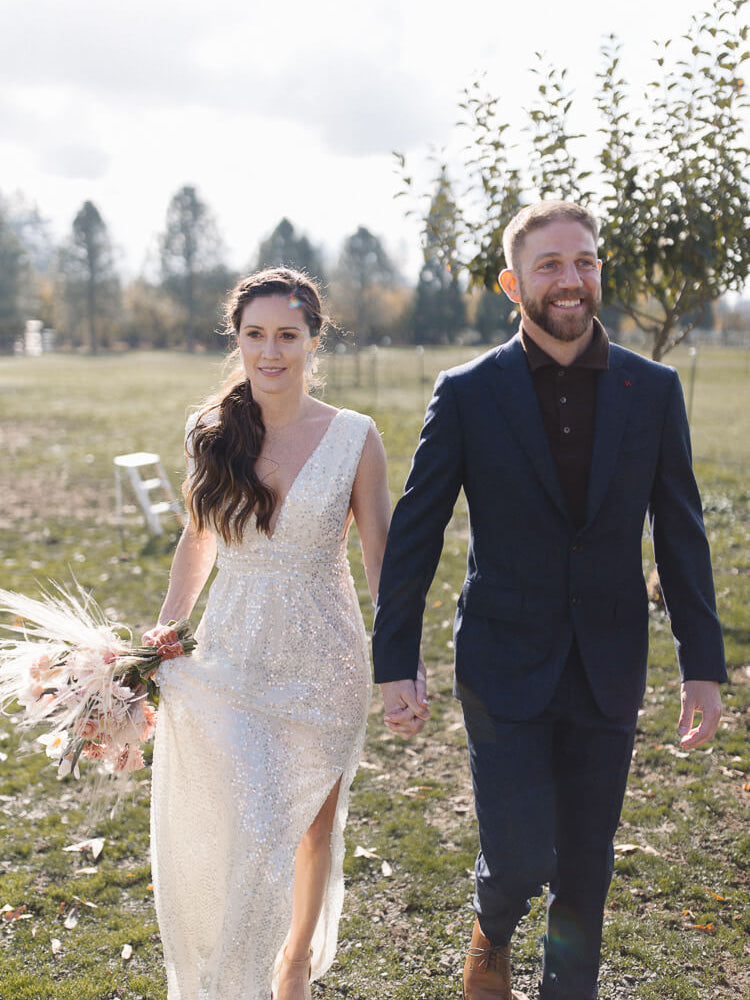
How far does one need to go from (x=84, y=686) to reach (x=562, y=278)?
6.59 feet

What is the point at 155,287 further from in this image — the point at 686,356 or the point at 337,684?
the point at 337,684

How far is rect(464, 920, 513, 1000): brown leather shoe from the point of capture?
9.91ft

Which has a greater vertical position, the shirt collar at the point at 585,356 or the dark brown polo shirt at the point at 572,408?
the shirt collar at the point at 585,356

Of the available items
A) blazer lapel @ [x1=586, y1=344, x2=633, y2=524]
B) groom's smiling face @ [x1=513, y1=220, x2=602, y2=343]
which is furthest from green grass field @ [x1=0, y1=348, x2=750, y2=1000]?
groom's smiling face @ [x1=513, y1=220, x2=602, y2=343]

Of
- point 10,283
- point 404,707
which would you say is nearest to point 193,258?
point 10,283

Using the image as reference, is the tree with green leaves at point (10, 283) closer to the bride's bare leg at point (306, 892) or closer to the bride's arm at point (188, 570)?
the bride's arm at point (188, 570)

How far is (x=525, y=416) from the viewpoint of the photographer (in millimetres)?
2795

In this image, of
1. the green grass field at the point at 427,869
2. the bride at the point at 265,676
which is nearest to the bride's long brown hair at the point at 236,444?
the bride at the point at 265,676

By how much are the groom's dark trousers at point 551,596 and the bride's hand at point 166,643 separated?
0.75 metres

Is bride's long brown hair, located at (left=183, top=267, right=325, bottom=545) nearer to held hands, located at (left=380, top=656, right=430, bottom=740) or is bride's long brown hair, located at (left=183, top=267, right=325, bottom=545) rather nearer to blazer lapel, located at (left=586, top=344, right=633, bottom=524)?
held hands, located at (left=380, top=656, right=430, bottom=740)

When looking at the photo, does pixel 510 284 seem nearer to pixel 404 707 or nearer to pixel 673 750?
pixel 404 707

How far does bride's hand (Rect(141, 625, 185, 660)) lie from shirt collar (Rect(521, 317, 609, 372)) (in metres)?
1.53

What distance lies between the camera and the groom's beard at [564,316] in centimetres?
273

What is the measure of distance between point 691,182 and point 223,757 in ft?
18.1
